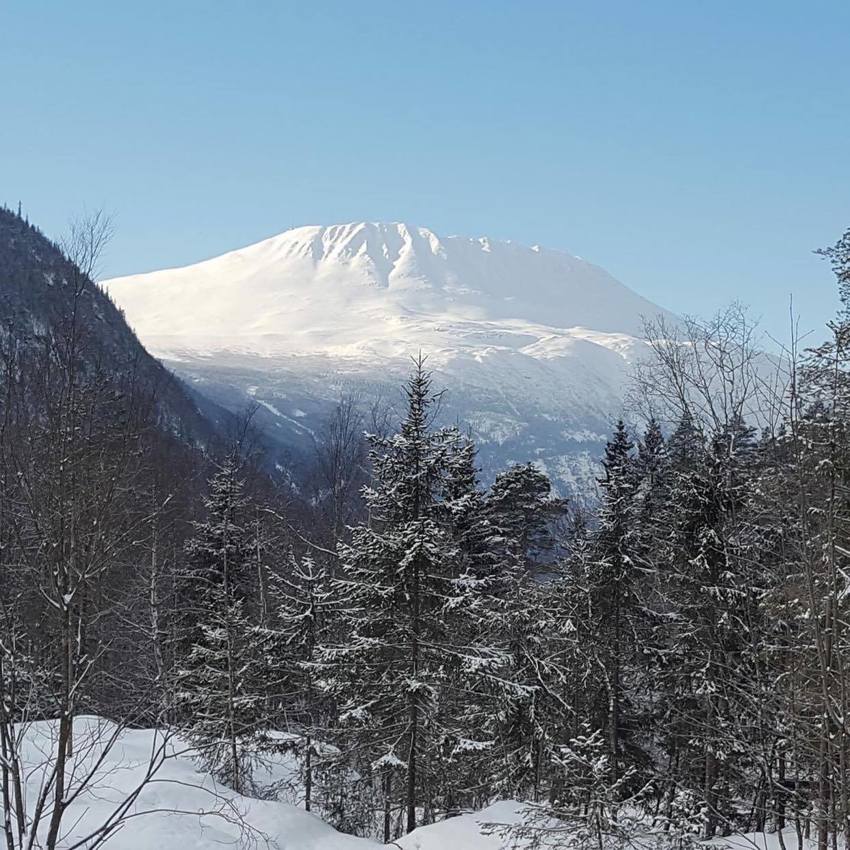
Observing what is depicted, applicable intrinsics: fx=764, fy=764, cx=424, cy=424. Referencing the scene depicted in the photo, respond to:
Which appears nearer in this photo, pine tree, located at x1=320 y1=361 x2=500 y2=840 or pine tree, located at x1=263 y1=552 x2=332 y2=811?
pine tree, located at x1=320 y1=361 x2=500 y2=840

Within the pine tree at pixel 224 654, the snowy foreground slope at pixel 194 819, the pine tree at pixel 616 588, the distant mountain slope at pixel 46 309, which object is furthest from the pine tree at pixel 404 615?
the distant mountain slope at pixel 46 309

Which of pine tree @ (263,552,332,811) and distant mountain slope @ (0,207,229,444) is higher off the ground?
distant mountain slope @ (0,207,229,444)

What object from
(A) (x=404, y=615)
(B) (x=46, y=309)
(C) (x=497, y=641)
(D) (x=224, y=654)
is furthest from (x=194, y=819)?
(B) (x=46, y=309)

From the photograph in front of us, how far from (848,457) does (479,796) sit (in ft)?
53.0

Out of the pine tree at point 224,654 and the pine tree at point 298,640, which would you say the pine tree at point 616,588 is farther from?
the pine tree at point 224,654

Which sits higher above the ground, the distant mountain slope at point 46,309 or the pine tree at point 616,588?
the distant mountain slope at point 46,309

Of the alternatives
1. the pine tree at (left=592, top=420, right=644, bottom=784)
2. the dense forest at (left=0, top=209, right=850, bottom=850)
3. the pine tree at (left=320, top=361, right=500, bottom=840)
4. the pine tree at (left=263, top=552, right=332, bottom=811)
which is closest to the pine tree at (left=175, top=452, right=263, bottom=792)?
the dense forest at (left=0, top=209, right=850, bottom=850)

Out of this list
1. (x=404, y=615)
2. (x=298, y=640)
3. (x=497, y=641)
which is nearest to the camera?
(x=404, y=615)

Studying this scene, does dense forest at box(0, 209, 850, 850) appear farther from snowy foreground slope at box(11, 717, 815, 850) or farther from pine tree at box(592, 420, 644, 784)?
snowy foreground slope at box(11, 717, 815, 850)

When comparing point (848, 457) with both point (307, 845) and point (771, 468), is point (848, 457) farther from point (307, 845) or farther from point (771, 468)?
point (307, 845)

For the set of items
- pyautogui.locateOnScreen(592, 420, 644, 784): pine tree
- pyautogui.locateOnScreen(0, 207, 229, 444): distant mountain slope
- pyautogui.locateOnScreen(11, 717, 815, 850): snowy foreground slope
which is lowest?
pyautogui.locateOnScreen(11, 717, 815, 850): snowy foreground slope

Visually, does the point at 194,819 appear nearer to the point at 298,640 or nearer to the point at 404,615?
the point at 404,615

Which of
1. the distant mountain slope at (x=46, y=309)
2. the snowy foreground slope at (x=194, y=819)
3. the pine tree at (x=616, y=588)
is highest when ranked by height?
the distant mountain slope at (x=46, y=309)

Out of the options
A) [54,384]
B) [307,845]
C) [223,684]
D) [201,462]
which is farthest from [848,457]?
[201,462]
